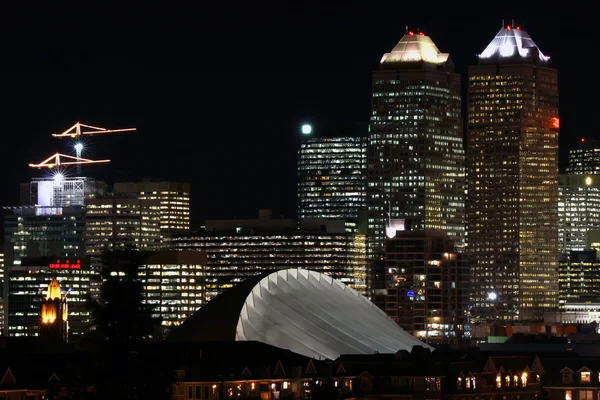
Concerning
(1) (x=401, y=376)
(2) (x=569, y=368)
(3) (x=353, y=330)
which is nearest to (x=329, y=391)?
(1) (x=401, y=376)

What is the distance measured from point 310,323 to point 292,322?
311cm

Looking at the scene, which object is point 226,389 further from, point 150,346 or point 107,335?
point 107,335

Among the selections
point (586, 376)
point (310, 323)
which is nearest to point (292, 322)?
point (310, 323)

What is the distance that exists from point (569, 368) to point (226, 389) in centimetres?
4005

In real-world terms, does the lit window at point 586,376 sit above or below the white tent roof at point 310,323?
below

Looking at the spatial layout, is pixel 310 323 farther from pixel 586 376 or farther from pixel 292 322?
pixel 586 376

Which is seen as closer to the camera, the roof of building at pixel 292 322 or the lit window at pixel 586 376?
the lit window at pixel 586 376

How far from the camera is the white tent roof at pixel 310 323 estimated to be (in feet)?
570

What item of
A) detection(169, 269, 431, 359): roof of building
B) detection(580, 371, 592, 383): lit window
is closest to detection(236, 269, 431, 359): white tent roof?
detection(169, 269, 431, 359): roof of building

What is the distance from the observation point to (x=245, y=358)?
5458 inches

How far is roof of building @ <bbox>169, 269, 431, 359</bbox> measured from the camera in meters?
174

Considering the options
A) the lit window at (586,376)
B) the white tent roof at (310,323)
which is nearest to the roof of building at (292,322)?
the white tent roof at (310,323)

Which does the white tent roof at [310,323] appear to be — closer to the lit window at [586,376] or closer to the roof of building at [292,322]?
the roof of building at [292,322]

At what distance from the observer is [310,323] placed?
184125mm
